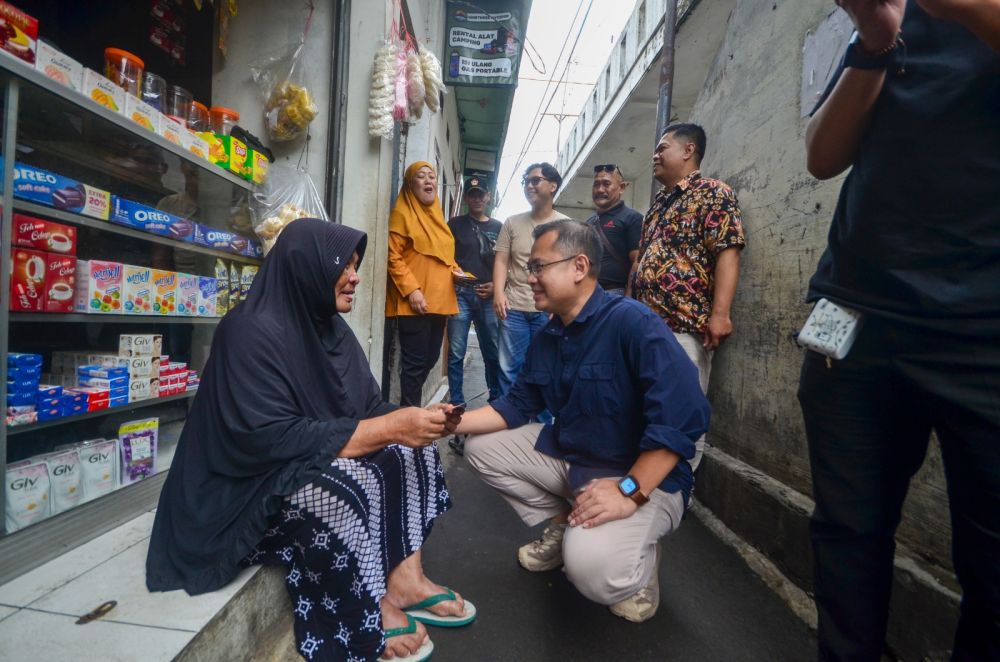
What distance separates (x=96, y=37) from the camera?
2373 mm

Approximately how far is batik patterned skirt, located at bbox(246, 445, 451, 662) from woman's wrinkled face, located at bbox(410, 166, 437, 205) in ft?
7.67

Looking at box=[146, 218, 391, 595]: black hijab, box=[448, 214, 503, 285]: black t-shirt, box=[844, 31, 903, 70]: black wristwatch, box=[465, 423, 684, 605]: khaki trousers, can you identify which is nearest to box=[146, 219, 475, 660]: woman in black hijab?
box=[146, 218, 391, 595]: black hijab

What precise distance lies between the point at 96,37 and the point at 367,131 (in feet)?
4.37

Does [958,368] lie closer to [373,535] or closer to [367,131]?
[373,535]

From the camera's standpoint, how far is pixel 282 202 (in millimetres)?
2740

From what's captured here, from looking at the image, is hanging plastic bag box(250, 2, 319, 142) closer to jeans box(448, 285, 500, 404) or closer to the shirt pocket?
jeans box(448, 285, 500, 404)

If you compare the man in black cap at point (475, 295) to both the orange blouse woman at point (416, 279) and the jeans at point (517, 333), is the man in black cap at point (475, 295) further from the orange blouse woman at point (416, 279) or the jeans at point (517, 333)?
the orange blouse woman at point (416, 279)

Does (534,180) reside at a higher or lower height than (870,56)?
higher

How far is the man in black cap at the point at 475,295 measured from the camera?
4.07m

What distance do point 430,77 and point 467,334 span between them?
1969 mm

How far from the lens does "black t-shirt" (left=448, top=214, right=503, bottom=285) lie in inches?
167

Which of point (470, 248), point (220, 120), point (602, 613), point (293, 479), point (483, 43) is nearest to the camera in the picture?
point (293, 479)

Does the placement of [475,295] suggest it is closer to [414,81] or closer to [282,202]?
[414,81]

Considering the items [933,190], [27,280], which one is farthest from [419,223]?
[933,190]
